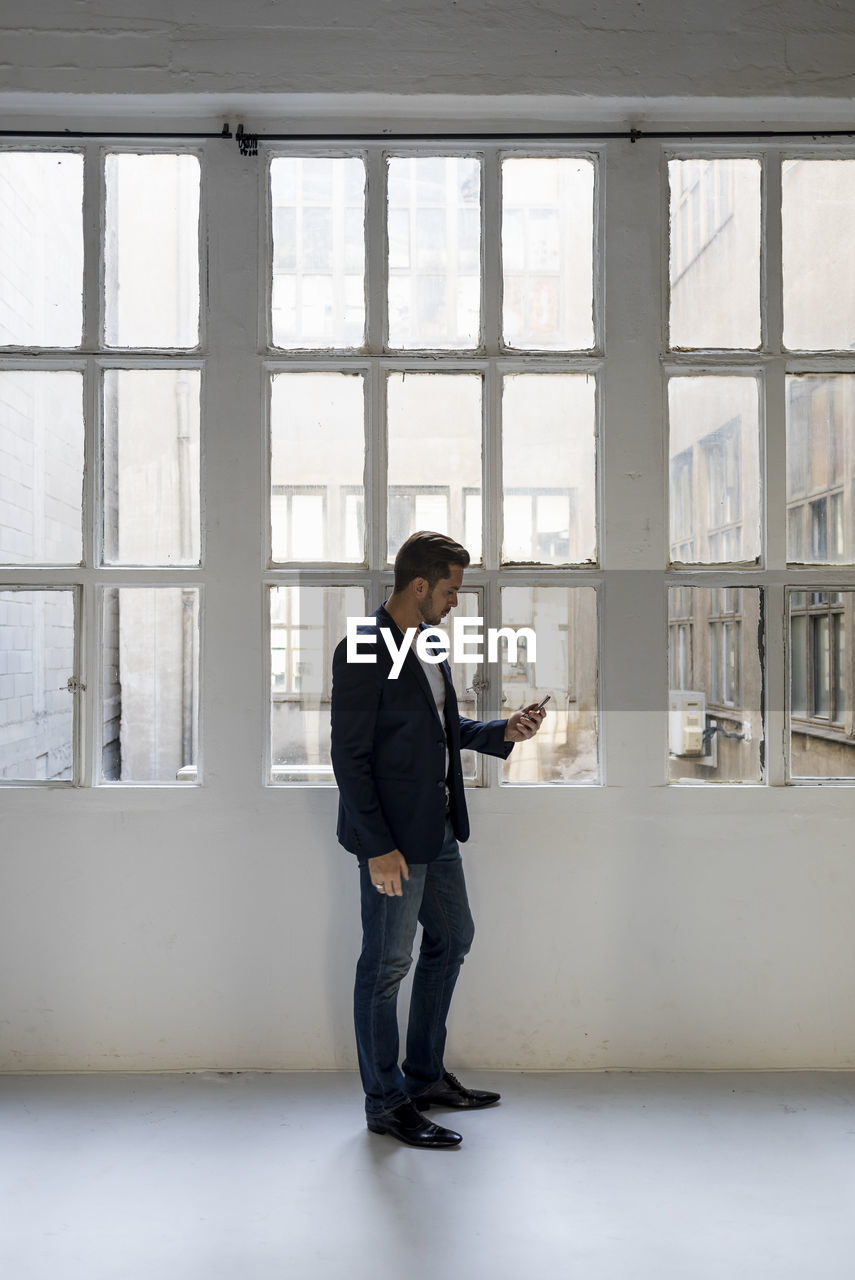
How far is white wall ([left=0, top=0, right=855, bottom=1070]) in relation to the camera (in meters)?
2.66

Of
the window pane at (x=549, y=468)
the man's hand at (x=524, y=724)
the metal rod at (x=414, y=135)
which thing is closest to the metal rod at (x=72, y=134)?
the metal rod at (x=414, y=135)

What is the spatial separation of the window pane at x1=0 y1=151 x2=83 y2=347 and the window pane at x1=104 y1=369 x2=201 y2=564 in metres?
0.24

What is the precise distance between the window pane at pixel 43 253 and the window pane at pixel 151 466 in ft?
0.79

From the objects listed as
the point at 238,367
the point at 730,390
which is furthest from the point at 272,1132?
the point at 730,390

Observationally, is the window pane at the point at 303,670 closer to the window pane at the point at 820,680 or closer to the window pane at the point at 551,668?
the window pane at the point at 551,668

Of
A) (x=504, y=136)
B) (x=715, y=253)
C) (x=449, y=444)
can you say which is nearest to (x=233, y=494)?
(x=449, y=444)

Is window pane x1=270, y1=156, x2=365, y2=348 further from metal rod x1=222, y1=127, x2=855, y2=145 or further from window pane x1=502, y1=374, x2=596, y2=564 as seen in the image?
window pane x1=502, y1=374, x2=596, y2=564

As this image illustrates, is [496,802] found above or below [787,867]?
above

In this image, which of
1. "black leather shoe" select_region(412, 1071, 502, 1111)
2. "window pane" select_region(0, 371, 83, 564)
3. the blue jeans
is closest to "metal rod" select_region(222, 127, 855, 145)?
"window pane" select_region(0, 371, 83, 564)

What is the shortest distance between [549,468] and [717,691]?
87cm

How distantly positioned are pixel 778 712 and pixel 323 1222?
1.87 meters

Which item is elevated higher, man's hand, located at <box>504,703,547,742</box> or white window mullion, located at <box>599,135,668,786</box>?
white window mullion, located at <box>599,135,668,786</box>

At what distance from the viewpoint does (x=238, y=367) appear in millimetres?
2697

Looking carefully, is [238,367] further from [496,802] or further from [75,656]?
[496,802]
